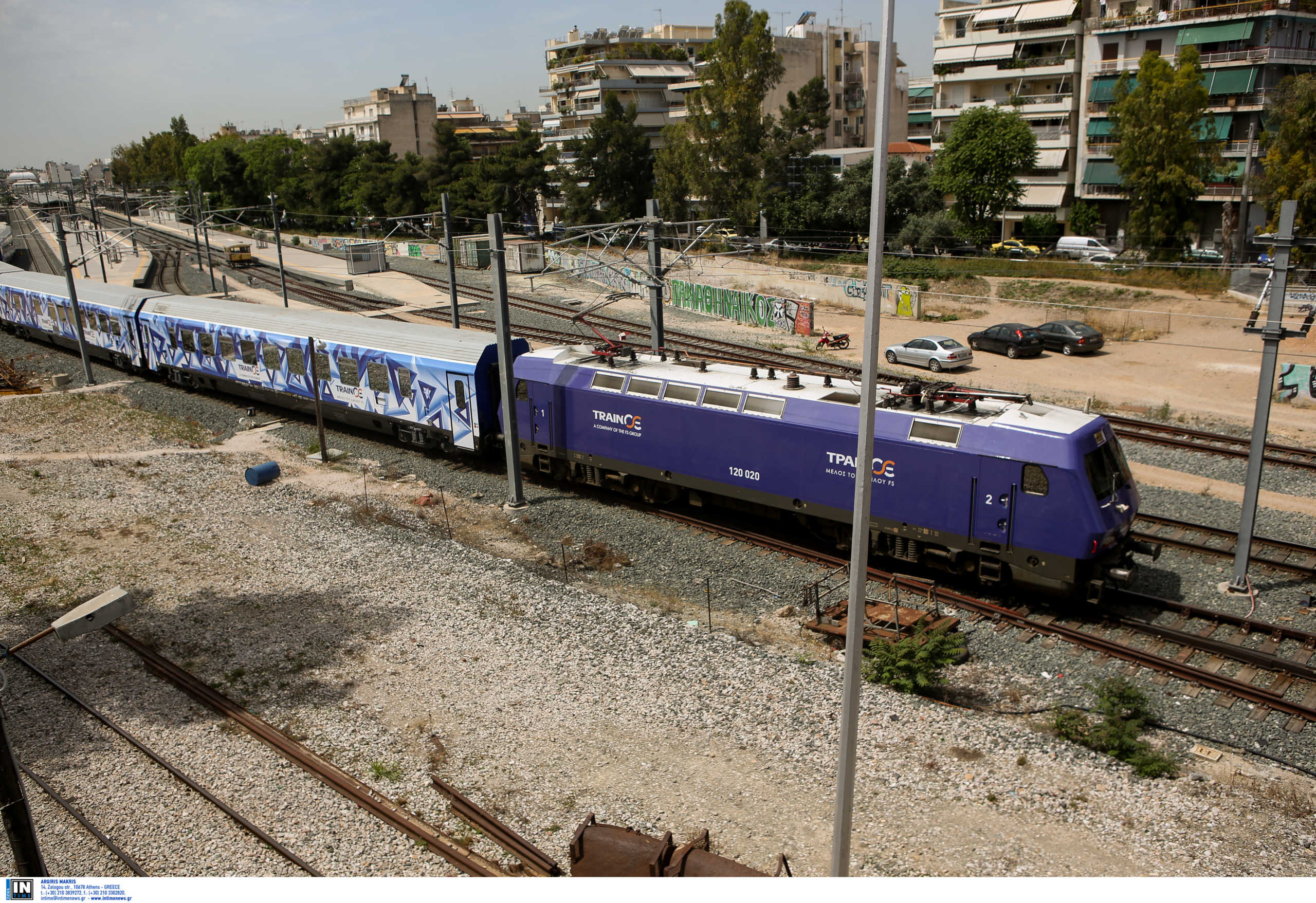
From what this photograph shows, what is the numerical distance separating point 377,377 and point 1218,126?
5092 cm

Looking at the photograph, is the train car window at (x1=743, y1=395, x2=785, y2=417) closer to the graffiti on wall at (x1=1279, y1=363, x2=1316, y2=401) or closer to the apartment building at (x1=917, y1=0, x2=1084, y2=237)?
the graffiti on wall at (x1=1279, y1=363, x2=1316, y2=401)

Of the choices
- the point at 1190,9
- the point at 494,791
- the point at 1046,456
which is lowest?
the point at 494,791

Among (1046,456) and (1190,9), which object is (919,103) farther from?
(1046,456)

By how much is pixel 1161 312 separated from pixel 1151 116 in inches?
529

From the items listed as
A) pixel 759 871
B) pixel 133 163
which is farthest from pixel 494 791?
pixel 133 163

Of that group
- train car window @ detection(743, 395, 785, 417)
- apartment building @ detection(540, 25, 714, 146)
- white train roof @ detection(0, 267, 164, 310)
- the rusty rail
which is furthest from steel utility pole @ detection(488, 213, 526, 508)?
apartment building @ detection(540, 25, 714, 146)

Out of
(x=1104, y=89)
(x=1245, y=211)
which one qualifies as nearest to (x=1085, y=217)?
(x=1104, y=89)

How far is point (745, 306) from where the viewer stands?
4488 cm

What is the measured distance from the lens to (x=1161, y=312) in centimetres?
4159

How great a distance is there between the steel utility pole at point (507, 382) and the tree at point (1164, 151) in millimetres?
41917

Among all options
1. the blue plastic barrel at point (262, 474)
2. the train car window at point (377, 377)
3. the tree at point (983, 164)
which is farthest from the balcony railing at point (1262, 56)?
the blue plastic barrel at point (262, 474)

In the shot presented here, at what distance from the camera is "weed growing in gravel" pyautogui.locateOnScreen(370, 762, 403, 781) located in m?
11.2

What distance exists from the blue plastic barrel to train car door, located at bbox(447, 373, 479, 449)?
453 cm

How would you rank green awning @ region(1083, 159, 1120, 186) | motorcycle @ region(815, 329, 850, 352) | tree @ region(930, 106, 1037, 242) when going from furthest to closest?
green awning @ region(1083, 159, 1120, 186), tree @ region(930, 106, 1037, 242), motorcycle @ region(815, 329, 850, 352)
